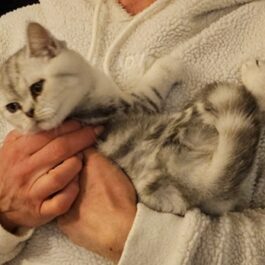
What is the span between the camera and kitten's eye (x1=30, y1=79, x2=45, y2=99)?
0.92m

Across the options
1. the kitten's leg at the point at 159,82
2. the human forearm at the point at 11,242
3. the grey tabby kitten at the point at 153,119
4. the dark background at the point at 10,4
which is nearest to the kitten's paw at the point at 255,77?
the grey tabby kitten at the point at 153,119

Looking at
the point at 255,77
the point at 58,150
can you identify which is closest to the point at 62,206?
the point at 58,150

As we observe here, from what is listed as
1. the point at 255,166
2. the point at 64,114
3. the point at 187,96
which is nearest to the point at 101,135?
the point at 64,114

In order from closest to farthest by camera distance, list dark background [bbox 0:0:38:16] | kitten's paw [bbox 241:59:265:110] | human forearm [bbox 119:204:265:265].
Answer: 1. human forearm [bbox 119:204:265:265]
2. kitten's paw [bbox 241:59:265:110]
3. dark background [bbox 0:0:38:16]

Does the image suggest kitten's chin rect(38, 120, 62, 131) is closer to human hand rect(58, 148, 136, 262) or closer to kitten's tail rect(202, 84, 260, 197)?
human hand rect(58, 148, 136, 262)

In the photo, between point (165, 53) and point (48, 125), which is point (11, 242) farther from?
point (165, 53)

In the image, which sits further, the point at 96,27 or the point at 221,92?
the point at 96,27

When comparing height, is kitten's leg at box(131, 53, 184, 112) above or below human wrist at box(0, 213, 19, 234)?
above

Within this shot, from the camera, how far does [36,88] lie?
92cm

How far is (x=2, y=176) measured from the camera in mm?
941

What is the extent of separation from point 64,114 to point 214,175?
0.33 metres

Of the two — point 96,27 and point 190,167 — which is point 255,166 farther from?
point 96,27

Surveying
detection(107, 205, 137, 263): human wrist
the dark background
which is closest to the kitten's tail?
detection(107, 205, 137, 263): human wrist

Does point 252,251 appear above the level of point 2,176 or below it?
below
